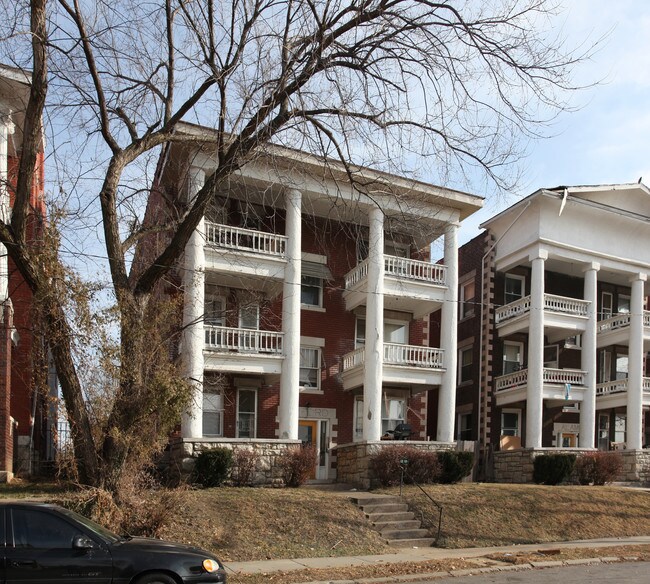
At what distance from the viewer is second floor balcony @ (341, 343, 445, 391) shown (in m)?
25.2

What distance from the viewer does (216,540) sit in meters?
14.6

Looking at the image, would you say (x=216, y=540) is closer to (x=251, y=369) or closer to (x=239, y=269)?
(x=251, y=369)

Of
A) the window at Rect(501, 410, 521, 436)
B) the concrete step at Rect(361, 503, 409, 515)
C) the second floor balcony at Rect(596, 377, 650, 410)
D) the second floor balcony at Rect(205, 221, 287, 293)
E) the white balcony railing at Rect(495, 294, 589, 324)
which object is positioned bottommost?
A: the concrete step at Rect(361, 503, 409, 515)

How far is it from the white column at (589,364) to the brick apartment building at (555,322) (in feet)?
0.13

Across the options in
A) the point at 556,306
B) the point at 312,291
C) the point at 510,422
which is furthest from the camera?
the point at 510,422

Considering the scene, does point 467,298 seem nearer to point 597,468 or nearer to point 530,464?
point 530,464

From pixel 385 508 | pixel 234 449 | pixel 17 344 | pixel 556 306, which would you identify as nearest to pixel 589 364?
pixel 556 306

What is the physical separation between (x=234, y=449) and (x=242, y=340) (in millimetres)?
3722

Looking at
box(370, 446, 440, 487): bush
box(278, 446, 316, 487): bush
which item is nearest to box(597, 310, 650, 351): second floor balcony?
box(370, 446, 440, 487): bush

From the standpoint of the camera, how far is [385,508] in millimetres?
18875

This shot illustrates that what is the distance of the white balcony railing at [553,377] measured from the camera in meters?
28.8

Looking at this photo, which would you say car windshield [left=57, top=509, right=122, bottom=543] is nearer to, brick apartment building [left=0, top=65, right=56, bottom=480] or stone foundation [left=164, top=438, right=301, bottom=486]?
brick apartment building [left=0, top=65, right=56, bottom=480]

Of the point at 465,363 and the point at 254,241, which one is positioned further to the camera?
the point at 465,363

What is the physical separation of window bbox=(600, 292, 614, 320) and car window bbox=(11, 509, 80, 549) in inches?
1119
